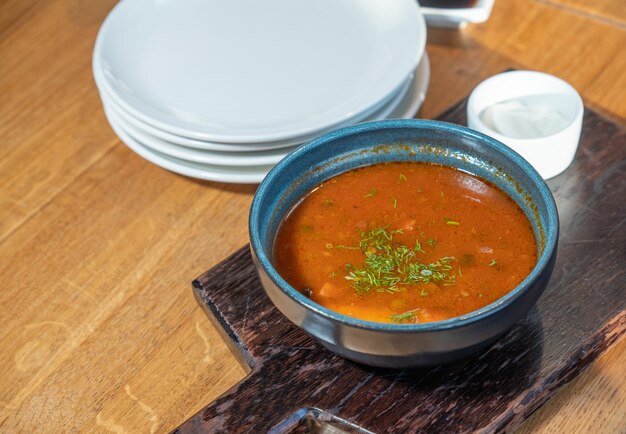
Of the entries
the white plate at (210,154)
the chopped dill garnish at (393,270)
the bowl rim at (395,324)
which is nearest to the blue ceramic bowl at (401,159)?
the bowl rim at (395,324)

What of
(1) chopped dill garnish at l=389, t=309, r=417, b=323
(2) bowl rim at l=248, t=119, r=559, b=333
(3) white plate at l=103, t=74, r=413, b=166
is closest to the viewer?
(2) bowl rim at l=248, t=119, r=559, b=333

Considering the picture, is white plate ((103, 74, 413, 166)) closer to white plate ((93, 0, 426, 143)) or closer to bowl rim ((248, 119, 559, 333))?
white plate ((93, 0, 426, 143))

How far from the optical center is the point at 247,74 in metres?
1.95

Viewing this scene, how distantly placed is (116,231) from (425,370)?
2.48ft

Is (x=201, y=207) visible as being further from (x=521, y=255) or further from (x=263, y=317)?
(x=521, y=255)

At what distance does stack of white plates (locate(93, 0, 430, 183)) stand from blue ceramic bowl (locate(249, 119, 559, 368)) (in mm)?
170

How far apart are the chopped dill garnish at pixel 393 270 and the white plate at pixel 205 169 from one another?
43 cm

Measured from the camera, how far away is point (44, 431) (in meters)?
1.45

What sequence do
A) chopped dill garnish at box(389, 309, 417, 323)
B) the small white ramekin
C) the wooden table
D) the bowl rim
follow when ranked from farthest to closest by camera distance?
the small white ramekin → the wooden table → chopped dill garnish at box(389, 309, 417, 323) → the bowl rim

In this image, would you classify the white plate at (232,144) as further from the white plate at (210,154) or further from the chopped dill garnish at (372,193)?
the chopped dill garnish at (372,193)

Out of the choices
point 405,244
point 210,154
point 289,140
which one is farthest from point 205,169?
point 405,244

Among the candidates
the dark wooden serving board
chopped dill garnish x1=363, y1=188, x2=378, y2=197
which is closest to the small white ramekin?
the dark wooden serving board

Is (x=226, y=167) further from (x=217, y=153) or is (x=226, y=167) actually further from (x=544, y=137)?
(x=544, y=137)

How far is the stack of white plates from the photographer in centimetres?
175
